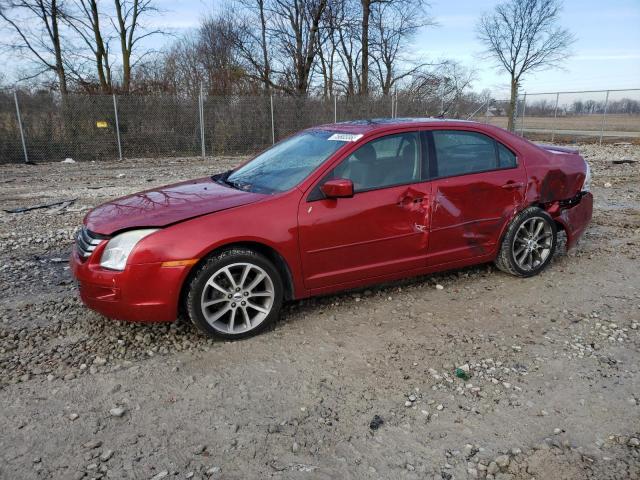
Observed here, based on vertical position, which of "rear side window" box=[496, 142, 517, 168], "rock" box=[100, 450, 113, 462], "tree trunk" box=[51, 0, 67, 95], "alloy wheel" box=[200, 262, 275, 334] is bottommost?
"rock" box=[100, 450, 113, 462]

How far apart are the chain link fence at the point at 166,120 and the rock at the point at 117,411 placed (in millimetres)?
12253

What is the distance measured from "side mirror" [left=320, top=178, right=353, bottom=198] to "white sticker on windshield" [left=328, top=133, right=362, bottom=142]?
1.66 feet

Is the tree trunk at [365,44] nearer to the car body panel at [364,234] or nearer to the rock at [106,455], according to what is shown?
the car body panel at [364,234]

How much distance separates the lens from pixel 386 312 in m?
4.03

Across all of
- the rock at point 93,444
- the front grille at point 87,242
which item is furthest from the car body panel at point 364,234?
the rock at point 93,444

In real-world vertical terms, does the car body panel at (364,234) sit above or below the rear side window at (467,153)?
below

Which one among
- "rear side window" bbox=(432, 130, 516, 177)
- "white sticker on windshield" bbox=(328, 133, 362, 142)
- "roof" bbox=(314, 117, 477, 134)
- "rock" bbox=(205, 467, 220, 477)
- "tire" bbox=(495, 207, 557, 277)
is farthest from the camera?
"tire" bbox=(495, 207, 557, 277)

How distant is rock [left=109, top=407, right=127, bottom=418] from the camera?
271 centimetres

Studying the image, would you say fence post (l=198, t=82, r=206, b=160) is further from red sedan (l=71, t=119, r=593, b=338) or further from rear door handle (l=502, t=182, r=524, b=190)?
rear door handle (l=502, t=182, r=524, b=190)

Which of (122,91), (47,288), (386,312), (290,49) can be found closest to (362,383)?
(386,312)

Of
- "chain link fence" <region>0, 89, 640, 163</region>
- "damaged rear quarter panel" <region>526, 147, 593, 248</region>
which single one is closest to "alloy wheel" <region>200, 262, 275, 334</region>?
"damaged rear quarter panel" <region>526, 147, 593, 248</region>

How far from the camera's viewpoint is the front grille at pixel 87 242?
11.2ft

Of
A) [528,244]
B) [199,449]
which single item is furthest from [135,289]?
[528,244]

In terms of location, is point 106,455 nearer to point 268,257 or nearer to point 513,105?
point 268,257
